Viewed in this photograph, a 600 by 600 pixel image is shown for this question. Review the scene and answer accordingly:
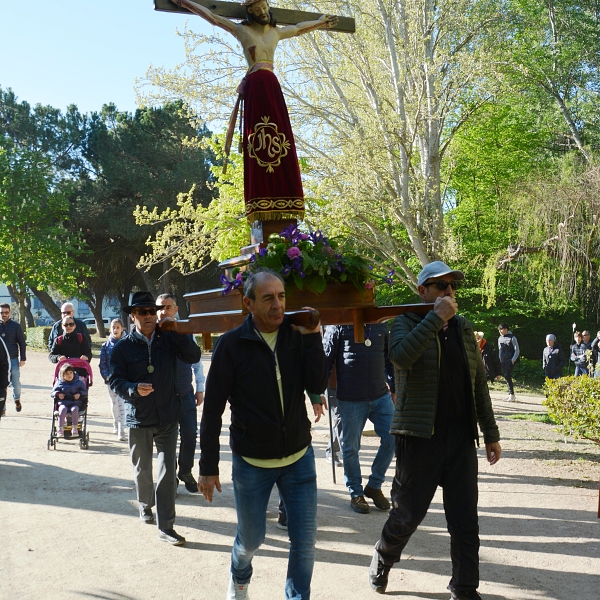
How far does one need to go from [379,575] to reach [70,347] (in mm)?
8051

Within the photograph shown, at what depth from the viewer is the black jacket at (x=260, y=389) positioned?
4027 millimetres

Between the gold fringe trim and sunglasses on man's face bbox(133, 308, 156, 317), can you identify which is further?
sunglasses on man's face bbox(133, 308, 156, 317)

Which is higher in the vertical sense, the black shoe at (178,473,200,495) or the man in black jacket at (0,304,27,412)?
the man in black jacket at (0,304,27,412)

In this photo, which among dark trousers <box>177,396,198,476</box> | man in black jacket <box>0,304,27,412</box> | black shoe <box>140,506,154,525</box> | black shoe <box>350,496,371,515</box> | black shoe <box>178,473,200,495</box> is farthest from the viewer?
man in black jacket <box>0,304,27,412</box>

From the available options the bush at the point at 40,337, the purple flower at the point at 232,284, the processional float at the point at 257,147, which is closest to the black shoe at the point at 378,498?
the processional float at the point at 257,147

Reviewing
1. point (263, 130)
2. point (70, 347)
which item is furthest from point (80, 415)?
point (263, 130)

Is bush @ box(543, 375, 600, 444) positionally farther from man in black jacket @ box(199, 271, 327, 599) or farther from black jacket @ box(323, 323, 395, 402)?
man in black jacket @ box(199, 271, 327, 599)

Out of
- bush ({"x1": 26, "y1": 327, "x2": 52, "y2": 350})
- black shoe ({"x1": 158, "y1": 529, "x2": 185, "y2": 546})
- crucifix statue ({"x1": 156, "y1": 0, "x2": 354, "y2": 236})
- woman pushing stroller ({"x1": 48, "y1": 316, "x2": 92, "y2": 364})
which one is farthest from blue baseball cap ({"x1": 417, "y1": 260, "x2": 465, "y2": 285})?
bush ({"x1": 26, "y1": 327, "x2": 52, "y2": 350})

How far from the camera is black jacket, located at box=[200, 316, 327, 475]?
4027 mm

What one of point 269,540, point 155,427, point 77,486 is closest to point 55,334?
point 77,486

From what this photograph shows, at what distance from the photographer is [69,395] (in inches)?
436

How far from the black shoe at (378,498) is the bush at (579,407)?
2.60 metres

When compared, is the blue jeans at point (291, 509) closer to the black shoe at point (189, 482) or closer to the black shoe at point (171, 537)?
the black shoe at point (171, 537)

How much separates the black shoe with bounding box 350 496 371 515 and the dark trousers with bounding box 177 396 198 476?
1.94 m
